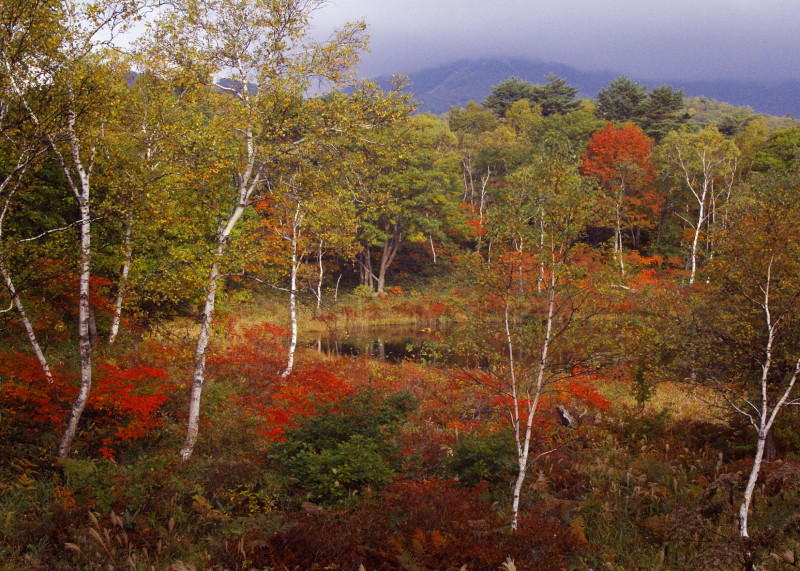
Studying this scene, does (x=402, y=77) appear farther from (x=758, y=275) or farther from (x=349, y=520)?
(x=349, y=520)

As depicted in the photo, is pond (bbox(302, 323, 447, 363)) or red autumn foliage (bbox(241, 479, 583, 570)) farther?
pond (bbox(302, 323, 447, 363))

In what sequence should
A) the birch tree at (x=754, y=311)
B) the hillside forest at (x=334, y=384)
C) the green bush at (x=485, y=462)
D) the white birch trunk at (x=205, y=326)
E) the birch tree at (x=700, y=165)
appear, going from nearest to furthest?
the hillside forest at (x=334, y=384), the birch tree at (x=754, y=311), the green bush at (x=485, y=462), the white birch trunk at (x=205, y=326), the birch tree at (x=700, y=165)

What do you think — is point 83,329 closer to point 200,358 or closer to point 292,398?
point 200,358

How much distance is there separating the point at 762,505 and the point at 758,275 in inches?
154

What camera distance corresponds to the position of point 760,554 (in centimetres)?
640

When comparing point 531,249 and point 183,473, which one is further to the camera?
point 183,473

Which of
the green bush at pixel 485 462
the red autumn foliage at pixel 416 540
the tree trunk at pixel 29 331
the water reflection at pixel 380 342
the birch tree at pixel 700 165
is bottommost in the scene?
the water reflection at pixel 380 342

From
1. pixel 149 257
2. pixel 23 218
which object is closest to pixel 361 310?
pixel 149 257

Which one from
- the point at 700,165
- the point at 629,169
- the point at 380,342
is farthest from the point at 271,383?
the point at 629,169

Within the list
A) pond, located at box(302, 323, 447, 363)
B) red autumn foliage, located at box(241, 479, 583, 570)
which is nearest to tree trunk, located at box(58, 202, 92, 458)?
red autumn foliage, located at box(241, 479, 583, 570)

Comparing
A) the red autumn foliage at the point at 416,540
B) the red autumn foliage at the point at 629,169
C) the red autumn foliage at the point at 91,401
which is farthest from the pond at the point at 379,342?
the red autumn foliage at the point at 629,169

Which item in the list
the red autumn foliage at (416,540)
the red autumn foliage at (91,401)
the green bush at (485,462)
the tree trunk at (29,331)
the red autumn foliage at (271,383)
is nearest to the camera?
the red autumn foliage at (416,540)

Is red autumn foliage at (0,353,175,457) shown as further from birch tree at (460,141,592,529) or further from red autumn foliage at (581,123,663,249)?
red autumn foliage at (581,123,663,249)

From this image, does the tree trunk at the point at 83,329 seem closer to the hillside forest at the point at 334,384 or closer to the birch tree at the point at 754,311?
the hillside forest at the point at 334,384
